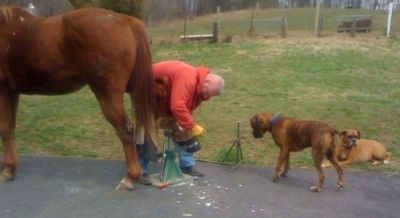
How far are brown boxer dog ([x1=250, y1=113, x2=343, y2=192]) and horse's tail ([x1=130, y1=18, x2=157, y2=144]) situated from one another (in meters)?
1.13

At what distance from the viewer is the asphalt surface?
4473 millimetres

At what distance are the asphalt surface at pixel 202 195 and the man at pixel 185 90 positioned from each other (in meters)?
0.48

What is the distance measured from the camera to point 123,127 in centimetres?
489

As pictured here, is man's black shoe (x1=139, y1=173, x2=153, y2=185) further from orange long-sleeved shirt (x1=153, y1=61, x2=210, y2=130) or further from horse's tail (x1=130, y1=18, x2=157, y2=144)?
orange long-sleeved shirt (x1=153, y1=61, x2=210, y2=130)

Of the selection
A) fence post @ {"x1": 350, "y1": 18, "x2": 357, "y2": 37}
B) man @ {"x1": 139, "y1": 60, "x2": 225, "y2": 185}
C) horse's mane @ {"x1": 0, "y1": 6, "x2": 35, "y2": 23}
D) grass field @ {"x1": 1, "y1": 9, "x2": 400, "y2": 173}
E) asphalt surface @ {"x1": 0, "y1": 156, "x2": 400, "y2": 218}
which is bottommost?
grass field @ {"x1": 1, "y1": 9, "x2": 400, "y2": 173}

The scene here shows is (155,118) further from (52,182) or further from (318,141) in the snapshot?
(318,141)

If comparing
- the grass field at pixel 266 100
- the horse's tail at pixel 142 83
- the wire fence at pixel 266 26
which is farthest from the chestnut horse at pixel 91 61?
the wire fence at pixel 266 26

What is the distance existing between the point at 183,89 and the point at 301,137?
123cm

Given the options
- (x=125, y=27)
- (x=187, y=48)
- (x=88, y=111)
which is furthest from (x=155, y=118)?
(x=187, y=48)

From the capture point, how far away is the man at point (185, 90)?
190 inches

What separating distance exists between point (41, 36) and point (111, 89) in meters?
0.81

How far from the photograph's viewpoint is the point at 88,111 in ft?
28.0

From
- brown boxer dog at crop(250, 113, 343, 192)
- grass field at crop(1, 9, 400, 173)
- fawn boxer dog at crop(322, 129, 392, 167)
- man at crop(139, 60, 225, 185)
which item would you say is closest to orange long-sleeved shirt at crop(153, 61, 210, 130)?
man at crop(139, 60, 225, 185)

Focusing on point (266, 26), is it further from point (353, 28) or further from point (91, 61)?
point (91, 61)
